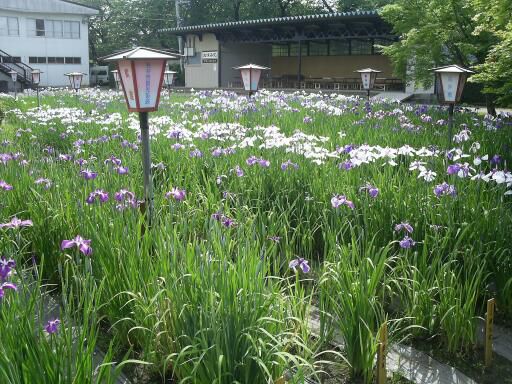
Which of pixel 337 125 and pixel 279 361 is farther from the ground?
pixel 337 125

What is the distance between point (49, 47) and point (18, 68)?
12.7 feet

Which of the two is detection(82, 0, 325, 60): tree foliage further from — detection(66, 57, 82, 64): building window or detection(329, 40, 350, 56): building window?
detection(329, 40, 350, 56): building window

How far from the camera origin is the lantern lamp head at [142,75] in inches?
138

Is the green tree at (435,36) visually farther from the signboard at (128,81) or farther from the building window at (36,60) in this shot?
the building window at (36,60)

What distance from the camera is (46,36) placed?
123 ft

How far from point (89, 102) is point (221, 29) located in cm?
1781

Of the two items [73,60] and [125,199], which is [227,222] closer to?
[125,199]

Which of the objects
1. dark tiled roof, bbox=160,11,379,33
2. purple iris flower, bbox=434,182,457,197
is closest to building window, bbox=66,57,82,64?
dark tiled roof, bbox=160,11,379,33

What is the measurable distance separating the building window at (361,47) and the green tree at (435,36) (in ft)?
43.3

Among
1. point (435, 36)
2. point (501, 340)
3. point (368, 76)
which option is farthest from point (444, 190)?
point (435, 36)

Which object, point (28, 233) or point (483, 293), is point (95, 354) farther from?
point (483, 293)

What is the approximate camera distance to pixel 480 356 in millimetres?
2730

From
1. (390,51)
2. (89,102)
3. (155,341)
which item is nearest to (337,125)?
(155,341)

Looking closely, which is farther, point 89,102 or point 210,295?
point 89,102
